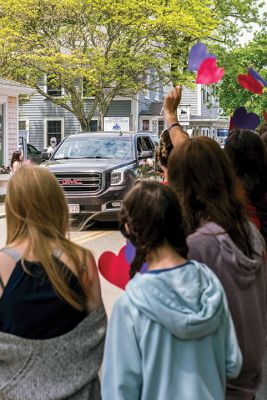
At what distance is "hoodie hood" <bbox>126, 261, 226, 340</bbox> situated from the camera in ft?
6.65

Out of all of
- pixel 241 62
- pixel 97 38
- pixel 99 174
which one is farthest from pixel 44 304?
pixel 97 38

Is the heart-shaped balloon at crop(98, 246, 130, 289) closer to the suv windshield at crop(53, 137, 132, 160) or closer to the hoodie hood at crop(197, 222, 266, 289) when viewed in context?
the hoodie hood at crop(197, 222, 266, 289)

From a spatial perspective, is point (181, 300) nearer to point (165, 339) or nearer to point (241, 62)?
point (165, 339)

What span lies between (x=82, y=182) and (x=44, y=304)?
36.1ft

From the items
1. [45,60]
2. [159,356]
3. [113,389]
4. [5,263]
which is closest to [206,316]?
[159,356]

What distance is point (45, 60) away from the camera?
2941 cm

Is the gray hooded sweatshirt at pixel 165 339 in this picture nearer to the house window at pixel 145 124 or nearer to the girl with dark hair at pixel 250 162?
the girl with dark hair at pixel 250 162

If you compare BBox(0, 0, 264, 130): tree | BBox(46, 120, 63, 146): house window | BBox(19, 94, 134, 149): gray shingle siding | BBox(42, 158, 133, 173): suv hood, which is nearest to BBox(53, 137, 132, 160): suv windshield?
BBox(42, 158, 133, 173): suv hood

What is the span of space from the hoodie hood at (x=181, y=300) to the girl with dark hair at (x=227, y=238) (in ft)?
0.91

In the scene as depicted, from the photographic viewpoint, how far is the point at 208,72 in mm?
3824

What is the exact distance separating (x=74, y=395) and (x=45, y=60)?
28129 millimetres

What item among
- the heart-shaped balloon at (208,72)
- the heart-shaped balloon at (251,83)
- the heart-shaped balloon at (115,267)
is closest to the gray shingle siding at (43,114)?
the heart-shaped balloon at (251,83)

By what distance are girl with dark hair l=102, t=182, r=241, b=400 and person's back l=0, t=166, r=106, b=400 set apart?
0.29 metres

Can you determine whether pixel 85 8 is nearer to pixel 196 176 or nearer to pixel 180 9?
pixel 180 9
